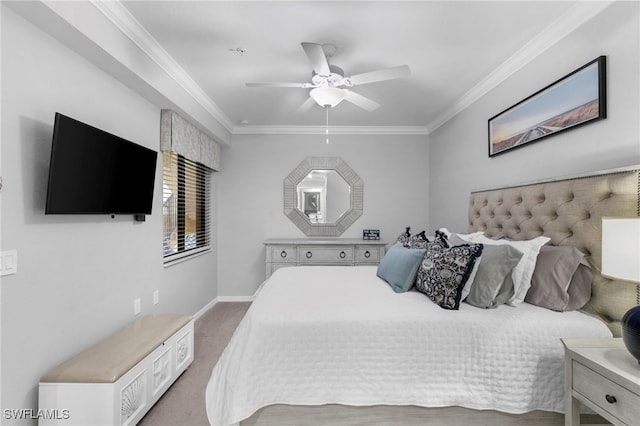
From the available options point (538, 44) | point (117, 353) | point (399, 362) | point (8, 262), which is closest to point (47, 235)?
point (8, 262)

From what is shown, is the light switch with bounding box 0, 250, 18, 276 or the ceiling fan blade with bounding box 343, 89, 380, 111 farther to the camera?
the ceiling fan blade with bounding box 343, 89, 380, 111

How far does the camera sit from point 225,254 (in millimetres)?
4363

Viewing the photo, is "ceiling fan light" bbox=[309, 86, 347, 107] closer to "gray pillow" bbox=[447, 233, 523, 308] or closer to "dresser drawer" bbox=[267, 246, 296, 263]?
"gray pillow" bbox=[447, 233, 523, 308]

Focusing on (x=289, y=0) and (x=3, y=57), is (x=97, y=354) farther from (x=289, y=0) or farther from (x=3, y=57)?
(x=289, y=0)

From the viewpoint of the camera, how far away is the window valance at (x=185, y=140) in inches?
110

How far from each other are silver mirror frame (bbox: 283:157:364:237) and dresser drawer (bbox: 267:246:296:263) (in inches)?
22.1

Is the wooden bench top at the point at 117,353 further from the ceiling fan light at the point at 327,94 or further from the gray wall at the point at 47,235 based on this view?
the ceiling fan light at the point at 327,94

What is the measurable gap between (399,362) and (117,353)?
1663 mm

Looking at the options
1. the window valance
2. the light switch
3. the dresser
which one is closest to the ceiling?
Answer: the window valance

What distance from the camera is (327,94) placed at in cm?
243

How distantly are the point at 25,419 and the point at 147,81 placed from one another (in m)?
2.20

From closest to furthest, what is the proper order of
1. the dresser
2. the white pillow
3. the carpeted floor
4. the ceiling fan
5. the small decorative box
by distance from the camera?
the white pillow < the carpeted floor < the ceiling fan < the dresser < the small decorative box

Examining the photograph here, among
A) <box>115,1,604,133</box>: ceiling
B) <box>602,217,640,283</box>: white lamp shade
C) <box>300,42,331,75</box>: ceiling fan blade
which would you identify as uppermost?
<box>115,1,604,133</box>: ceiling

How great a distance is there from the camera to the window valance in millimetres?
2795
